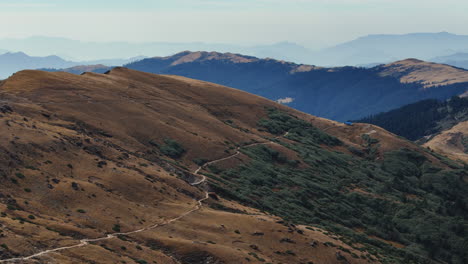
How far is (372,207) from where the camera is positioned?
295 ft

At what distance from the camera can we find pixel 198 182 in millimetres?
67625

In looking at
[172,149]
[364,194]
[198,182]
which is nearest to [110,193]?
[198,182]

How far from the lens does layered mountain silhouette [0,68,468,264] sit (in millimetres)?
43053

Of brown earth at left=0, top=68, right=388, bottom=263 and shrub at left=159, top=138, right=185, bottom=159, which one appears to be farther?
shrub at left=159, top=138, right=185, bottom=159

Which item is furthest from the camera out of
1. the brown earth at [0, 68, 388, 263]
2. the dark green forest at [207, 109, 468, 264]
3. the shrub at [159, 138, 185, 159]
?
the shrub at [159, 138, 185, 159]

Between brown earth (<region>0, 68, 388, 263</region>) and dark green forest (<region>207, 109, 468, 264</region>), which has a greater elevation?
brown earth (<region>0, 68, 388, 263</region>)

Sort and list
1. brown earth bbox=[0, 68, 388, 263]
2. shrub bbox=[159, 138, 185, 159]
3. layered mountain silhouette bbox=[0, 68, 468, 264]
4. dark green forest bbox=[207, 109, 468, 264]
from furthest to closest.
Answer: shrub bbox=[159, 138, 185, 159] < dark green forest bbox=[207, 109, 468, 264] < layered mountain silhouette bbox=[0, 68, 468, 264] < brown earth bbox=[0, 68, 388, 263]

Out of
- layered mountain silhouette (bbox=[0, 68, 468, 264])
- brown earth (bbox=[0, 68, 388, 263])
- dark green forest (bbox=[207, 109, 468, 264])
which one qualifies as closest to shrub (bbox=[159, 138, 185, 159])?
layered mountain silhouette (bbox=[0, 68, 468, 264])

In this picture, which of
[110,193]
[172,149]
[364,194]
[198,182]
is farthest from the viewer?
[364,194]

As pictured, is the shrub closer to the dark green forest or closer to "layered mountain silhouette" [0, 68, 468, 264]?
"layered mountain silhouette" [0, 68, 468, 264]

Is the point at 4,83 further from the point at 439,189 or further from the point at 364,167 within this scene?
the point at 439,189

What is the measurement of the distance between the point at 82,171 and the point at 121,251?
1670 centimetres

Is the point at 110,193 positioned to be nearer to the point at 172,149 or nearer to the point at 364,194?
the point at 172,149

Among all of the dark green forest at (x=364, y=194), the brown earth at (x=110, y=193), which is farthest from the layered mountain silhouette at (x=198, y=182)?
the dark green forest at (x=364, y=194)
